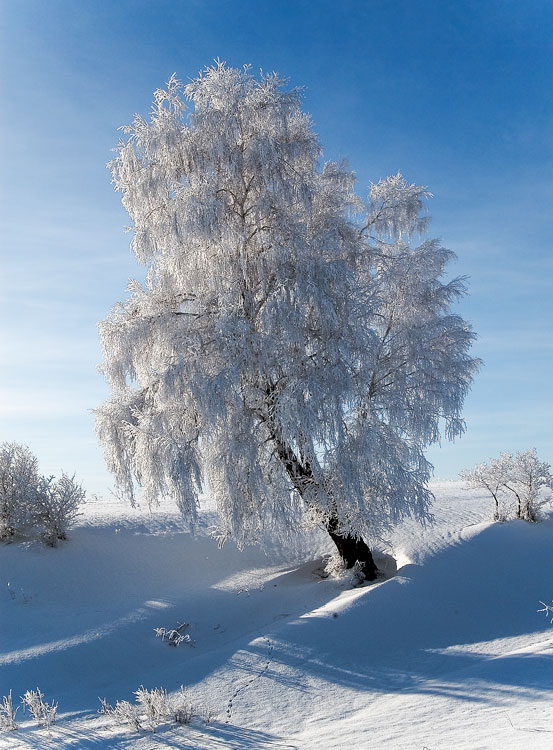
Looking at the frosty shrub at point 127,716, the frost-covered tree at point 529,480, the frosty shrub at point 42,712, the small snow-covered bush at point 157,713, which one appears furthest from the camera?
the frost-covered tree at point 529,480

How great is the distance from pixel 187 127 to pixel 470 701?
10722mm

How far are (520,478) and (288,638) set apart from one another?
27.1 feet

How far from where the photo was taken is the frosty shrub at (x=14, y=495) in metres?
13.8

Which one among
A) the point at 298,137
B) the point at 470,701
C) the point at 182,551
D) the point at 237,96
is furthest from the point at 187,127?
the point at 470,701

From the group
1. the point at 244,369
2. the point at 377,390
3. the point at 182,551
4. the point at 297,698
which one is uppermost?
the point at 244,369

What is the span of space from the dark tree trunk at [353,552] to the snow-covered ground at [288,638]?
2.11 feet

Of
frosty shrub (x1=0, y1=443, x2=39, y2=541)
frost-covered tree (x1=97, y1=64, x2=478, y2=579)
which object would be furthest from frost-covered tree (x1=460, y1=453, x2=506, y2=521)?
frosty shrub (x1=0, y1=443, x2=39, y2=541)

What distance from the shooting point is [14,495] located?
45.6 ft

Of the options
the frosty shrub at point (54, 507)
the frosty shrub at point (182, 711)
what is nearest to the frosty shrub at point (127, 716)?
the frosty shrub at point (182, 711)

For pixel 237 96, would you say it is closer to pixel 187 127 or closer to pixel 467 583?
pixel 187 127

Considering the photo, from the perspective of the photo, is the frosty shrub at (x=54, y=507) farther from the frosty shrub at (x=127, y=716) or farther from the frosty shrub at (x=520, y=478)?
the frosty shrub at (x=520, y=478)

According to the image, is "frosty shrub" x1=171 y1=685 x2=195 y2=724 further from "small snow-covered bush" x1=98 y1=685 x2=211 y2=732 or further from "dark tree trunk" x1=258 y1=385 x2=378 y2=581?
"dark tree trunk" x1=258 y1=385 x2=378 y2=581

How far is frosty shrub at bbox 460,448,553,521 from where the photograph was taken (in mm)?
14641

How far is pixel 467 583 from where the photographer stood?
1111cm
